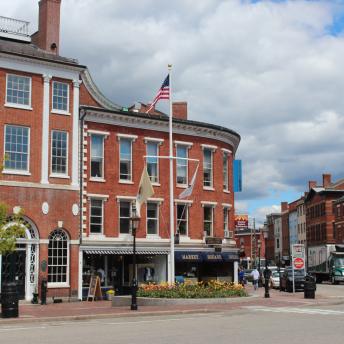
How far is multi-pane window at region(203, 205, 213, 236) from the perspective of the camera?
137 ft

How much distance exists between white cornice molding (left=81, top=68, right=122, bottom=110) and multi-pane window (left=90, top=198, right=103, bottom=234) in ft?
19.6

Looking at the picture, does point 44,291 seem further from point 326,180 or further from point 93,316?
point 326,180

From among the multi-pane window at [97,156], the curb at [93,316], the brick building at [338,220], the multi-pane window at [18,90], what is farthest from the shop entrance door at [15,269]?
the brick building at [338,220]

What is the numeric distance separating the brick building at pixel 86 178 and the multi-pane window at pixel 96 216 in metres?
0.06

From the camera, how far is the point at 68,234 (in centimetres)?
3406

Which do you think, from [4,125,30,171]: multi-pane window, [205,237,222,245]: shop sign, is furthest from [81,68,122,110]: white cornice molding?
[205,237,222,245]: shop sign

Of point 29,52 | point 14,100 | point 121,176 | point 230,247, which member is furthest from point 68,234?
point 230,247

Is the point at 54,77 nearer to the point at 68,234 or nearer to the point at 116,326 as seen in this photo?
the point at 68,234

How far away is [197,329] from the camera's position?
17.2 meters

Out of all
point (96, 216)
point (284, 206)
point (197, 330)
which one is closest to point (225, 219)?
point (96, 216)

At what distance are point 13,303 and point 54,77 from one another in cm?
1571

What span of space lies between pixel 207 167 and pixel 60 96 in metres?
12.1

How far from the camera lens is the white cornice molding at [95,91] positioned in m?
36.8

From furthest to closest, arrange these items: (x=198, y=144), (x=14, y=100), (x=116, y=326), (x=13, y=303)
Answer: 1. (x=198, y=144)
2. (x=14, y=100)
3. (x=13, y=303)
4. (x=116, y=326)
